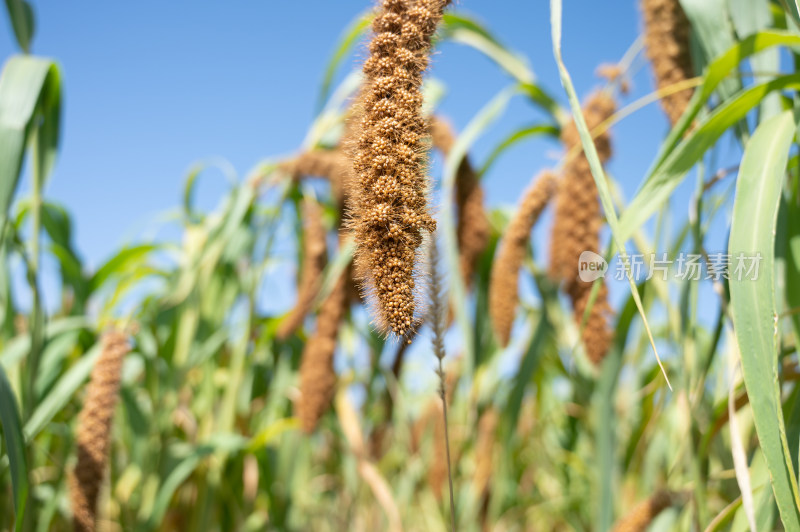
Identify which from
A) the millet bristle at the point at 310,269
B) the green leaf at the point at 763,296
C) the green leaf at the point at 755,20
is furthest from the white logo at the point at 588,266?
the millet bristle at the point at 310,269

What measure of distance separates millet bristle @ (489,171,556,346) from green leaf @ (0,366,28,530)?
125 cm

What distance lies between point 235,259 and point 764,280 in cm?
206

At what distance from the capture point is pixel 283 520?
2305 millimetres

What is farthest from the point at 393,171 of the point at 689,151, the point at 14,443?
the point at 14,443

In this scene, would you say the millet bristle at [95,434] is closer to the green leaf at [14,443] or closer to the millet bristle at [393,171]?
the green leaf at [14,443]

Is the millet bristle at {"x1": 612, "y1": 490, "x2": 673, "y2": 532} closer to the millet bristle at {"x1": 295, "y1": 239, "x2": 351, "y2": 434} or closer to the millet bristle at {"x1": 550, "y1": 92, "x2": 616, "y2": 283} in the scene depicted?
the millet bristle at {"x1": 550, "y1": 92, "x2": 616, "y2": 283}

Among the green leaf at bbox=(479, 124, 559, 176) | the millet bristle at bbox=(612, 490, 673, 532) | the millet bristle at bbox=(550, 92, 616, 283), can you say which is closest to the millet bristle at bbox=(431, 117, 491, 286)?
the green leaf at bbox=(479, 124, 559, 176)

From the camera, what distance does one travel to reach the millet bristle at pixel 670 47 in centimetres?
147

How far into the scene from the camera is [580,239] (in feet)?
5.43

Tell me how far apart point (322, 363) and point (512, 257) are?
0.77 metres

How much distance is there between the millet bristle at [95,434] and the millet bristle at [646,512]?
1.26 m

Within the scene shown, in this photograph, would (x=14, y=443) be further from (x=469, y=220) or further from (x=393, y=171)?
(x=469, y=220)

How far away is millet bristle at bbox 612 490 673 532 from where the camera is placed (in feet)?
4.31

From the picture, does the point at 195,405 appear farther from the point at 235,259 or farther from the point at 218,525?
the point at 235,259
